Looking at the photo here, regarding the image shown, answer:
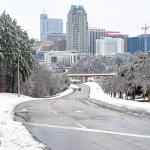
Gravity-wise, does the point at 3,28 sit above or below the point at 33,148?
above

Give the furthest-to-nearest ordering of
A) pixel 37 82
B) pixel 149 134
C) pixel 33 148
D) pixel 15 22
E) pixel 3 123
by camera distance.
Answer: pixel 37 82, pixel 15 22, pixel 3 123, pixel 149 134, pixel 33 148

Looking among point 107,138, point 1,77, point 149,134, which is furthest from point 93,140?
point 1,77

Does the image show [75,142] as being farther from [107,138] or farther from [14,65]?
[14,65]

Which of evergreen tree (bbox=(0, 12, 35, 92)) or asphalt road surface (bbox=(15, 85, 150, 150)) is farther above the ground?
evergreen tree (bbox=(0, 12, 35, 92))

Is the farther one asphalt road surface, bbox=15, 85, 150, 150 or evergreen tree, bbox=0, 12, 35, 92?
evergreen tree, bbox=0, 12, 35, 92

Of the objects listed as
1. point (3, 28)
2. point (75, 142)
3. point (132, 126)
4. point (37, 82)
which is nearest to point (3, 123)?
point (132, 126)

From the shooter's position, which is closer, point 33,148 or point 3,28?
point 33,148

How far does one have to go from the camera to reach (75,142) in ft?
51.7

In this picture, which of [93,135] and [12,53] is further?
[12,53]

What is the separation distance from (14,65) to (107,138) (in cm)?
6129

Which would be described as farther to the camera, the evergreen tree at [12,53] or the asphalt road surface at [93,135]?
the evergreen tree at [12,53]

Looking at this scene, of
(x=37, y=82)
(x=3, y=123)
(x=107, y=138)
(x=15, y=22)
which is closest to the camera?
(x=107, y=138)

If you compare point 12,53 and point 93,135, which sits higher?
point 12,53

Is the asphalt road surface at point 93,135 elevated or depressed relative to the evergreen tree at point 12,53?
depressed
